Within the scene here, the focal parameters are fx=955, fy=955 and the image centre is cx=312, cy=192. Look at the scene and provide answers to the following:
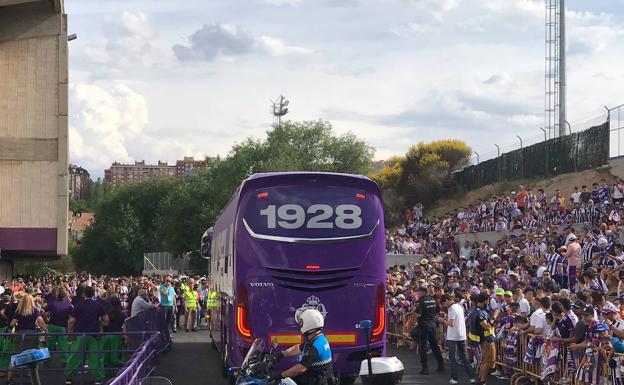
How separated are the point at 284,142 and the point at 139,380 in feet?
243

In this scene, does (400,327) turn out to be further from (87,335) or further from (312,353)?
Result: (312,353)

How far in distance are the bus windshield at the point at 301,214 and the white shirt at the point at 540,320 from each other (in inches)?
145

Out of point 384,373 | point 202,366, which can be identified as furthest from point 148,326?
point 384,373

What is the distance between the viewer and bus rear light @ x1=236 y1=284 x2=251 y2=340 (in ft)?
50.0

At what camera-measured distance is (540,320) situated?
16688 mm

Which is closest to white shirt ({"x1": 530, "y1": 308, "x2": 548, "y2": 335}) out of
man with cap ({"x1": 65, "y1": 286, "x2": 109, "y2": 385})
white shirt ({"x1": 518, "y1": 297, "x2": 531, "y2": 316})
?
white shirt ({"x1": 518, "y1": 297, "x2": 531, "y2": 316})

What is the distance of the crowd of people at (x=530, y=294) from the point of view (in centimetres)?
1511

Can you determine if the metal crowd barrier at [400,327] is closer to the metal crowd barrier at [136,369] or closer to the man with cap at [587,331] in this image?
the man with cap at [587,331]

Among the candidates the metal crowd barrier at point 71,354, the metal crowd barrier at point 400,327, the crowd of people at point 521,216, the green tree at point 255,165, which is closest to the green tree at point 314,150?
the green tree at point 255,165

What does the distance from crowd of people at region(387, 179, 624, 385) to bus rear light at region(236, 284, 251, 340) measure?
488 centimetres

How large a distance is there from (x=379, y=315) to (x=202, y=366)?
794cm

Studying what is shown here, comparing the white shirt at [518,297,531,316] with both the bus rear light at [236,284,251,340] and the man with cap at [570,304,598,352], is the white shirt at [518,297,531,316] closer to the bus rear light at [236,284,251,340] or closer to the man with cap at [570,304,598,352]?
the man with cap at [570,304,598,352]

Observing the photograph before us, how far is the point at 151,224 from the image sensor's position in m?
112

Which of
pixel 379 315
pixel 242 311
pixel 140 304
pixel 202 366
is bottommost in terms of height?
pixel 202 366
